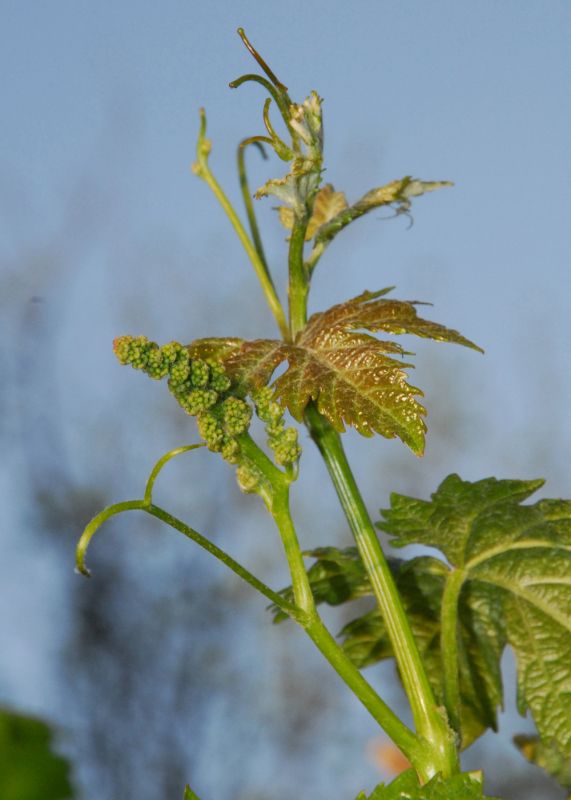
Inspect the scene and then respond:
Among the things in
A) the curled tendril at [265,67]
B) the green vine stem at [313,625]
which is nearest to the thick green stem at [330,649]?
the green vine stem at [313,625]

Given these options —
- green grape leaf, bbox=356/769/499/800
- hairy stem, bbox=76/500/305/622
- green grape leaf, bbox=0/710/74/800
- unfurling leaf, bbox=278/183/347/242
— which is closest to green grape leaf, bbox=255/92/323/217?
unfurling leaf, bbox=278/183/347/242

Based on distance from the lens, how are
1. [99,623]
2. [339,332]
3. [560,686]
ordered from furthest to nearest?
[99,623]
[560,686]
[339,332]

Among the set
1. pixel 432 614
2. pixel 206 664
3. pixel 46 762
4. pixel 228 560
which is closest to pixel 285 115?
pixel 228 560

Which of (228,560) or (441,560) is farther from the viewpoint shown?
(441,560)

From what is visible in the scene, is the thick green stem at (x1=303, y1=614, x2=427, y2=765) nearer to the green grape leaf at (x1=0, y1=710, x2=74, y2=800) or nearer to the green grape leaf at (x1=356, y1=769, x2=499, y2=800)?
the green grape leaf at (x1=356, y1=769, x2=499, y2=800)

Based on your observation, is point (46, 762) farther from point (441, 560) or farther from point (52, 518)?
point (52, 518)

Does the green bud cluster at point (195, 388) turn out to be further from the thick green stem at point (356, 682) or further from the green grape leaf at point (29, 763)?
the green grape leaf at point (29, 763)

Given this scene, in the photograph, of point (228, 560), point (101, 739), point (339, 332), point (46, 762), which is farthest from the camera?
point (101, 739)
